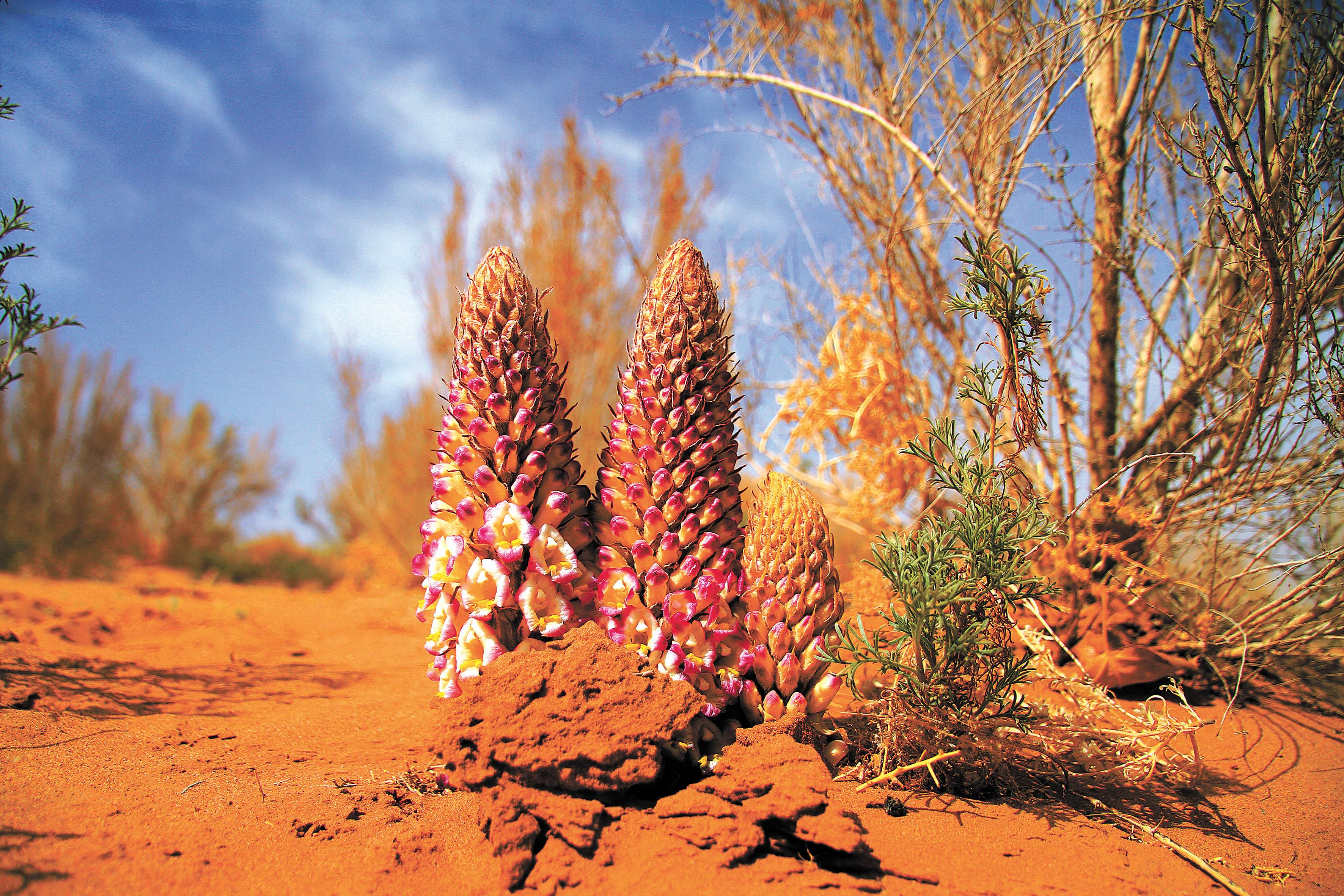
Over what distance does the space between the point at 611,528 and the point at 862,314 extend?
2.65 metres

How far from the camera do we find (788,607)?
211 centimetres

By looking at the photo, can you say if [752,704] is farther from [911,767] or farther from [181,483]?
[181,483]

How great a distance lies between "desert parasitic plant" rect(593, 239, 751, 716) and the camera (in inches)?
80.3

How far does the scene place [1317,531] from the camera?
121 inches

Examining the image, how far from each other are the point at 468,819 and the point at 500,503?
85 centimetres

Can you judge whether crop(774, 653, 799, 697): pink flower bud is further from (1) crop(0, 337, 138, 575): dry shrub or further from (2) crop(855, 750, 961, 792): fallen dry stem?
(1) crop(0, 337, 138, 575): dry shrub

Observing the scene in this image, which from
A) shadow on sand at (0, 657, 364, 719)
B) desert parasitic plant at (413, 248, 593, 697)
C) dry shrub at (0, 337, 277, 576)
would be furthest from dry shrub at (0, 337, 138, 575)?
desert parasitic plant at (413, 248, 593, 697)

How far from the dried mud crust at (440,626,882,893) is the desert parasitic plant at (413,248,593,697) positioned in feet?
0.49

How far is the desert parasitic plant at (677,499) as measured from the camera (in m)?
2.04

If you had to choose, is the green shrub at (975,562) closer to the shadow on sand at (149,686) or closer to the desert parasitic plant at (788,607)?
the desert parasitic plant at (788,607)

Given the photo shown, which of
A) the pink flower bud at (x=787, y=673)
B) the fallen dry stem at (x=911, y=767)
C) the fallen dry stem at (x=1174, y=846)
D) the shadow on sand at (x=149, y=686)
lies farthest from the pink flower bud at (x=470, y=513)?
the fallen dry stem at (x=1174, y=846)

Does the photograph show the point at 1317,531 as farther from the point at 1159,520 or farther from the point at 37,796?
the point at 37,796

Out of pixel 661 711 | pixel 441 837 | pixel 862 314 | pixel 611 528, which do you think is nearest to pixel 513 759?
pixel 441 837

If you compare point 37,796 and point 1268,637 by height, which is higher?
point 1268,637
